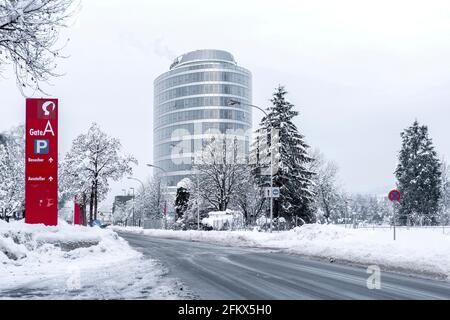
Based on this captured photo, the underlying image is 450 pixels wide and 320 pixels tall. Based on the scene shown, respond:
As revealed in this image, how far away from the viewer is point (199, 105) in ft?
493

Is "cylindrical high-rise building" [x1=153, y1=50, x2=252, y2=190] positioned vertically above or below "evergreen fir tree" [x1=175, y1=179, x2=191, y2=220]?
above

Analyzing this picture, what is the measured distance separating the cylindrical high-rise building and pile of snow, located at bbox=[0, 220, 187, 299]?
129m

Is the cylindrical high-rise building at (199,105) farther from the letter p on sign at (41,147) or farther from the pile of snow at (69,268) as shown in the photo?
the pile of snow at (69,268)

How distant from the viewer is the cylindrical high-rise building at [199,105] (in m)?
149

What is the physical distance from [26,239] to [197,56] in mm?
142479

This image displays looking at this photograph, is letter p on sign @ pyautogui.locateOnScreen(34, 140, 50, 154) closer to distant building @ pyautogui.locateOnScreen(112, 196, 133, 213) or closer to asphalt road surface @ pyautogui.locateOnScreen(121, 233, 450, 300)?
asphalt road surface @ pyautogui.locateOnScreen(121, 233, 450, 300)

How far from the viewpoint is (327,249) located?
19.2 meters

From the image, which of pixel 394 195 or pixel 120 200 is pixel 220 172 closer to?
pixel 394 195

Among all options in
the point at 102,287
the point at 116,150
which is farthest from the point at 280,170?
the point at 102,287

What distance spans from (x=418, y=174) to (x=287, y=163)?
24.8 meters

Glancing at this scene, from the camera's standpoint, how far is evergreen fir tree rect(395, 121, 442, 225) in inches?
2356

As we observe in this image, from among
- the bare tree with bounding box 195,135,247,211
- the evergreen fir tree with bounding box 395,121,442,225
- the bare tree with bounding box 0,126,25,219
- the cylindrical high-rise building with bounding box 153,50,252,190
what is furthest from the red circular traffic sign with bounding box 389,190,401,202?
the cylindrical high-rise building with bounding box 153,50,252,190

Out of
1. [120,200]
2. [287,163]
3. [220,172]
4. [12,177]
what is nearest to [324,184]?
[220,172]

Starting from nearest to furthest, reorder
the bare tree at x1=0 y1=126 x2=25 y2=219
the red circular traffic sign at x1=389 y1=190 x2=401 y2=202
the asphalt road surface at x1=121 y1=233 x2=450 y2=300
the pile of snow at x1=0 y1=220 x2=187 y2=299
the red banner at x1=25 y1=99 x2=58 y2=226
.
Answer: the asphalt road surface at x1=121 y1=233 x2=450 y2=300 < the pile of snow at x1=0 y1=220 x2=187 y2=299 < the red banner at x1=25 y1=99 x2=58 y2=226 < the red circular traffic sign at x1=389 y1=190 x2=401 y2=202 < the bare tree at x1=0 y1=126 x2=25 y2=219
